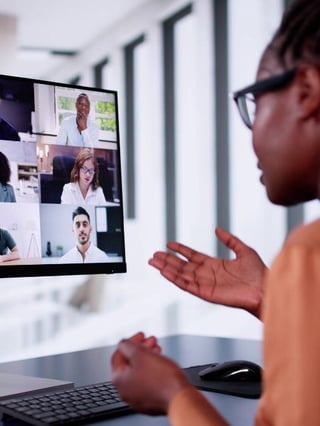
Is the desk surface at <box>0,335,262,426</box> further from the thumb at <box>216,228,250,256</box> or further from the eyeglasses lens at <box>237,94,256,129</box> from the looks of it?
the eyeglasses lens at <box>237,94,256,129</box>

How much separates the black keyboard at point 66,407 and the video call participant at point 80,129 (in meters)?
0.47

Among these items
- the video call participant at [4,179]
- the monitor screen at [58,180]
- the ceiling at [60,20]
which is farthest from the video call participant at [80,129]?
the ceiling at [60,20]

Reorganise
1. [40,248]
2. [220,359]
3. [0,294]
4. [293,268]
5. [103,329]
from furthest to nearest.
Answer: [0,294]
[103,329]
[220,359]
[40,248]
[293,268]

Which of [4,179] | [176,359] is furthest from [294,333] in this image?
[176,359]

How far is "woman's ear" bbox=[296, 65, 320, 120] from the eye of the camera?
0.67 m

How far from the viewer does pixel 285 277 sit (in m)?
0.59

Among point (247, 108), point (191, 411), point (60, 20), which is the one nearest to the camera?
point (191, 411)

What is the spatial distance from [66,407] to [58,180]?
452 millimetres

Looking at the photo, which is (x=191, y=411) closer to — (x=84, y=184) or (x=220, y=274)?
(x=220, y=274)

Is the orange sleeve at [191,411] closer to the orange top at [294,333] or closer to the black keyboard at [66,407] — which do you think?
the orange top at [294,333]

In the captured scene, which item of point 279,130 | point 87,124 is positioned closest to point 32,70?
point 87,124

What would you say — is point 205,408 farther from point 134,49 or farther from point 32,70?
point 32,70

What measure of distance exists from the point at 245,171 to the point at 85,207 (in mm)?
3088

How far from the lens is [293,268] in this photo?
0.58 metres
